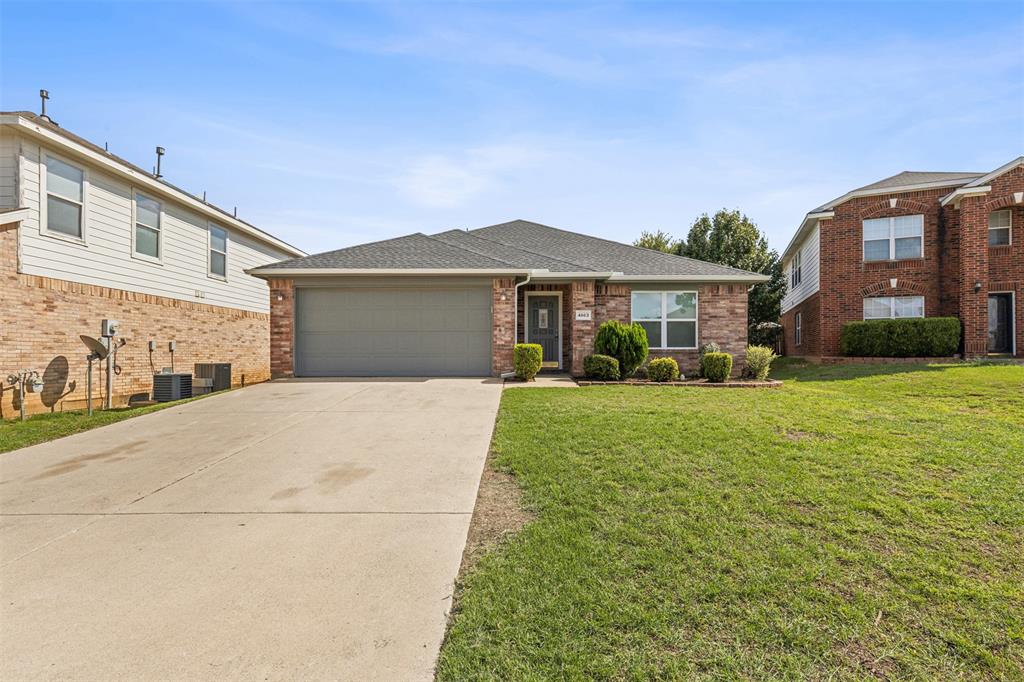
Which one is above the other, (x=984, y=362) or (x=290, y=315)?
(x=290, y=315)

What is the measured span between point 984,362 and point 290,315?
61.9 feet

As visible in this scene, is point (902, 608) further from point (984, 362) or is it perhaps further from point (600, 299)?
point (984, 362)

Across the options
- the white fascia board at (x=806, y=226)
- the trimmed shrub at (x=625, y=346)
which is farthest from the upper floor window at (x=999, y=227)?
the trimmed shrub at (x=625, y=346)

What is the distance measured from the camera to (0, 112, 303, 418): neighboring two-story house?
8539 mm

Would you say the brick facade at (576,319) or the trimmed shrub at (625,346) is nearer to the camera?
the trimmed shrub at (625,346)

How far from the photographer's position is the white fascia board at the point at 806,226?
55.1 ft

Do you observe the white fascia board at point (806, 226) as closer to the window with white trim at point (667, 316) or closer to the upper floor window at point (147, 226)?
the window with white trim at point (667, 316)

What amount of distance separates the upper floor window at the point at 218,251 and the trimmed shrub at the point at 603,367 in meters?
11.2

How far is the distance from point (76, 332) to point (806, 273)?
22.9 m

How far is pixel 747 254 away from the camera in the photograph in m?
22.8

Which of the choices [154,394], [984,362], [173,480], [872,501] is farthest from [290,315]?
[984,362]

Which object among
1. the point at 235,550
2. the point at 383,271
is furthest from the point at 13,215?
the point at 235,550

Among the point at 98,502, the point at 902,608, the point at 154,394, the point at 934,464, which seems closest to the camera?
the point at 902,608

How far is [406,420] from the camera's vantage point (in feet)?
24.5
